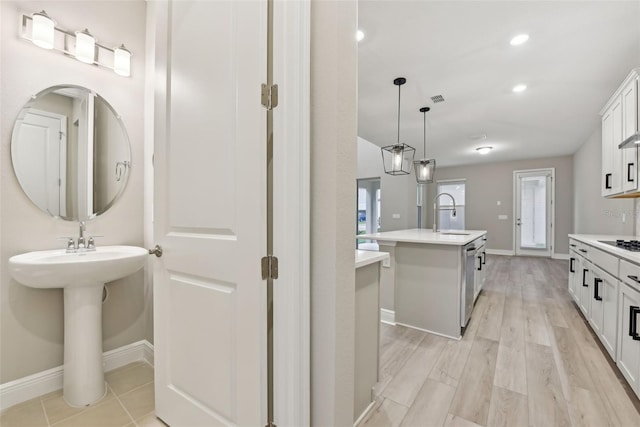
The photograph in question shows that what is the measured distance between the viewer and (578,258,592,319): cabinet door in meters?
2.62

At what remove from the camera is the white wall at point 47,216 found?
1527mm

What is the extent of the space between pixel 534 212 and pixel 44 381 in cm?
933

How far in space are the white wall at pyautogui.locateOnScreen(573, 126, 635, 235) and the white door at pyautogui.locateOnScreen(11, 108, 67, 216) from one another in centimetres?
595

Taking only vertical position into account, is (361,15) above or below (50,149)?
above

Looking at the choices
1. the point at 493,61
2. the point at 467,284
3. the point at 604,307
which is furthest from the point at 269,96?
the point at 604,307

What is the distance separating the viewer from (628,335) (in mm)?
1714

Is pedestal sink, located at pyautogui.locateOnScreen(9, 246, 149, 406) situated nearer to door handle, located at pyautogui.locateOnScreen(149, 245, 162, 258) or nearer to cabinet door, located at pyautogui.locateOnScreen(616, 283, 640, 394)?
door handle, located at pyautogui.locateOnScreen(149, 245, 162, 258)

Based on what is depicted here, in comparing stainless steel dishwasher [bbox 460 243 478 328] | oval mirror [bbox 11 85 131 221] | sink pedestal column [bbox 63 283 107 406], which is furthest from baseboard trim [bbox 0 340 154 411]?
stainless steel dishwasher [bbox 460 243 478 328]

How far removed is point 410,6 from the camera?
1.96 meters

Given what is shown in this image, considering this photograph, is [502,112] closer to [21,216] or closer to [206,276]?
[206,276]

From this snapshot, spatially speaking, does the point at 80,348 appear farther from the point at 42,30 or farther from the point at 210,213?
the point at 42,30

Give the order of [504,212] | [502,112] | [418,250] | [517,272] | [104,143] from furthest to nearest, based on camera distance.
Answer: [504,212], [517,272], [502,112], [418,250], [104,143]

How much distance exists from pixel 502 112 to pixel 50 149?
5058mm

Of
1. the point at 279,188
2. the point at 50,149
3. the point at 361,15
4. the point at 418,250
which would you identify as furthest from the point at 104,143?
the point at 418,250
